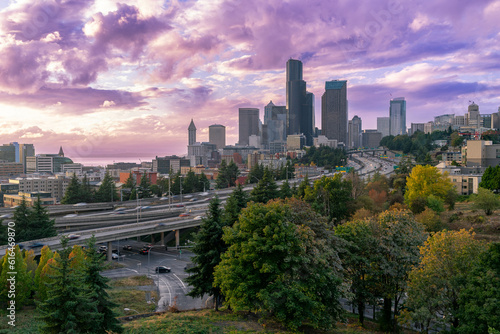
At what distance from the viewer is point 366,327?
23156 mm

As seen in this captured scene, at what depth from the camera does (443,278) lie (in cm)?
1908

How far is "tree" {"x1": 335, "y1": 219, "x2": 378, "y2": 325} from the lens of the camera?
22.1 m

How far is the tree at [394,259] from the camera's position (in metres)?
21.8

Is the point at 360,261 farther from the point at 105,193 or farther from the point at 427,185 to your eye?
the point at 105,193

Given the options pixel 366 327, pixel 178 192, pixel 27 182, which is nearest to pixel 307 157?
pixel 178 192

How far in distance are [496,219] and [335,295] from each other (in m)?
31.3

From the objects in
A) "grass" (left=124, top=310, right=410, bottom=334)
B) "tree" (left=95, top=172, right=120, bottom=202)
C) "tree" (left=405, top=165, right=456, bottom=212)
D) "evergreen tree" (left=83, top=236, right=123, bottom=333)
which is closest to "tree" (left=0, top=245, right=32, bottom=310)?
"grass" (left=124, top=310, right=410, bottom=334)

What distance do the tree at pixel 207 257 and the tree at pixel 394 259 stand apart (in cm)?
1059

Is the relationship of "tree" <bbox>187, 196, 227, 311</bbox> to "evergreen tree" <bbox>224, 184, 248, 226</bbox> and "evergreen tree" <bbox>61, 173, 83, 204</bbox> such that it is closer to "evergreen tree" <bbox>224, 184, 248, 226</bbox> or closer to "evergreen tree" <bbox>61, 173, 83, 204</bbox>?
"evergreen tree" <bbox>224, 184, 248, 226</bbox>

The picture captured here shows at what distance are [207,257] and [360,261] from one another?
1045 cm

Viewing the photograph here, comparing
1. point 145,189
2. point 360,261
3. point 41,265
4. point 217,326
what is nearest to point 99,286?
point 217,326

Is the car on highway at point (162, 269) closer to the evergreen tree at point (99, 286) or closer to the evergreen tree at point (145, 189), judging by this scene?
the evergreen tree at point (99, 286)

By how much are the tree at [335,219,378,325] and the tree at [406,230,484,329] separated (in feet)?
9.15

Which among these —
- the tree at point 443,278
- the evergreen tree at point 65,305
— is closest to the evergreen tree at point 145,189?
the evergreen tree at point 65,305
